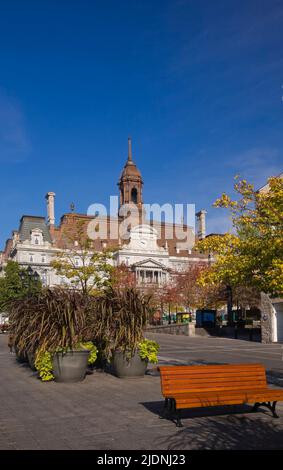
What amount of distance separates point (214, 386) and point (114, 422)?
1.82 metres

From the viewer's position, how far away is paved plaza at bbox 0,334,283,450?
291 inches

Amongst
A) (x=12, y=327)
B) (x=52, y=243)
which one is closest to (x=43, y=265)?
(x=52, y=243)

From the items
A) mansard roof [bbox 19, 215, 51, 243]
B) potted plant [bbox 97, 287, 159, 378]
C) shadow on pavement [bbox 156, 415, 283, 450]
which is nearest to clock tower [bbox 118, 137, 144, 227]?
mansard roof [bbox 19, 215, 51, 243]

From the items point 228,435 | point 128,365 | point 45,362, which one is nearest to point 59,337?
point 45,362

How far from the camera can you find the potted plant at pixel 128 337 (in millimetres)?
14008

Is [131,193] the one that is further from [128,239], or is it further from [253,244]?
[253,244]

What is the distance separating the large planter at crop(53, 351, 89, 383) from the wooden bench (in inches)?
166

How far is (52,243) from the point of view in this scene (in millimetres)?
96000

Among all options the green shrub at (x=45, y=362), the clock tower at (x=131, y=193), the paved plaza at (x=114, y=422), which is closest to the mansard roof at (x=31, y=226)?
the clock tower at (x=131, y=193)

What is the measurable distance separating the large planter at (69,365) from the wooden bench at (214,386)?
13.8ft

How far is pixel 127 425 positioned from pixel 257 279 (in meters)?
6.06

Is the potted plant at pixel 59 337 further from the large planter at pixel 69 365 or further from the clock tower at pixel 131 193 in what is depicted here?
the clock tower at pixel 131 193

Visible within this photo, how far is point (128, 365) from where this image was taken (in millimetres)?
14039
